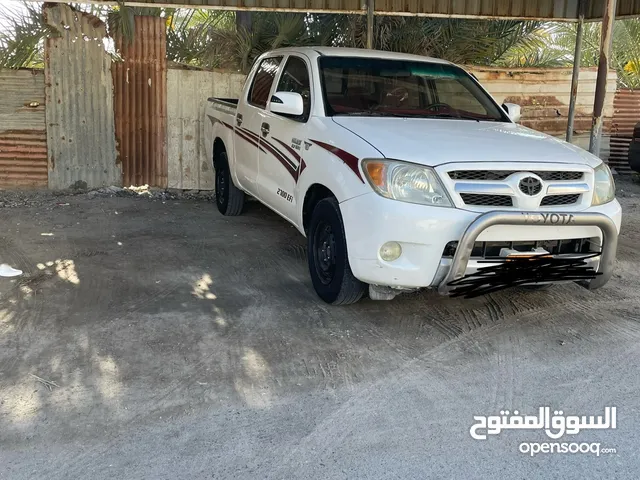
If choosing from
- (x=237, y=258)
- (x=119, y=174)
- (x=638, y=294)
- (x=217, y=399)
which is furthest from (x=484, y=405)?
(x=119, y=174)

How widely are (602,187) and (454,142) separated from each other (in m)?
1.06

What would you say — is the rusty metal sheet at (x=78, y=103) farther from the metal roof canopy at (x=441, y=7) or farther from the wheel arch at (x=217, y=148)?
the wheel arch at (x=217, y=148)

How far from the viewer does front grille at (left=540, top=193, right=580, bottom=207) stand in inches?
165

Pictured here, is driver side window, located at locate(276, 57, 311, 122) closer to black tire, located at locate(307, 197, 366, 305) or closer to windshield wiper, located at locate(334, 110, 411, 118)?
windshield wiper, located at locate(334, 110, 411, 118)

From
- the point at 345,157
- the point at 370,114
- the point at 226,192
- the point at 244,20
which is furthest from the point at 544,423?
the point at 244,20

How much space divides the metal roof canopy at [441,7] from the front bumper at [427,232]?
5434 millimetres

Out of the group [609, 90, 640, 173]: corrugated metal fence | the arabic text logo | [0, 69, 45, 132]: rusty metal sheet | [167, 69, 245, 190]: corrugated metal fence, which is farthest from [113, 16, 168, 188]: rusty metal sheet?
[609, 90, 640, 173]: corrugated metal fence

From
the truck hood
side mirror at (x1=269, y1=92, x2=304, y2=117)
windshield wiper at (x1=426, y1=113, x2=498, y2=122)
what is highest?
side mirror at (x1=269, y1=92, x2=304, y2=117)

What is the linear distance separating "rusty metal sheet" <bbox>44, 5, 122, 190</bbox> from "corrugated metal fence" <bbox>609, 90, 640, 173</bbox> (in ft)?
27.5

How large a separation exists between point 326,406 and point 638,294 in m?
3.25

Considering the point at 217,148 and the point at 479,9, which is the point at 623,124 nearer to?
the point at 479,9

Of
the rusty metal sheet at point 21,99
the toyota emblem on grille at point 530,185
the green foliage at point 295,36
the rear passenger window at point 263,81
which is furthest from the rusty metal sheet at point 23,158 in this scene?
the toyota emblem on grille at point 530,185

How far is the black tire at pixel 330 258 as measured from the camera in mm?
4520

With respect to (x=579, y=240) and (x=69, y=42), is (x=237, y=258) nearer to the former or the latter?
(x=579, y=240)
